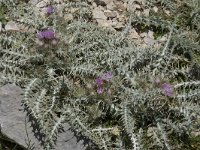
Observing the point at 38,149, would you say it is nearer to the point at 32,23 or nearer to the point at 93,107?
the point at 93,107

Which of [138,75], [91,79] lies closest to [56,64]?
[91,79]

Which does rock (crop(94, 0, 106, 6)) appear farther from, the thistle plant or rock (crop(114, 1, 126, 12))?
the thistle plant

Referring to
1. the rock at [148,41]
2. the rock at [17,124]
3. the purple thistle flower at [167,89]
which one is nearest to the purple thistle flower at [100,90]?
the rock at [17,124]

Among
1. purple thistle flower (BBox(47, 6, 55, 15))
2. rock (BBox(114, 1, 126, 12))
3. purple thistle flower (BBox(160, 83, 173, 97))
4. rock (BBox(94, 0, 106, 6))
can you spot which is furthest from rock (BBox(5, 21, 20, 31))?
purple thistle flower (BBox(160, 83, 173, 97))

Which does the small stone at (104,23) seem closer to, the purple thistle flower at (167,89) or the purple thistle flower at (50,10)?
the purple thistle flower at (50,10)

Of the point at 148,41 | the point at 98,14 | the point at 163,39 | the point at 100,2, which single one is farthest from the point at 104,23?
the point at 163,39

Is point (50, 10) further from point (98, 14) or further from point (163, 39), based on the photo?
point (163, 39)
